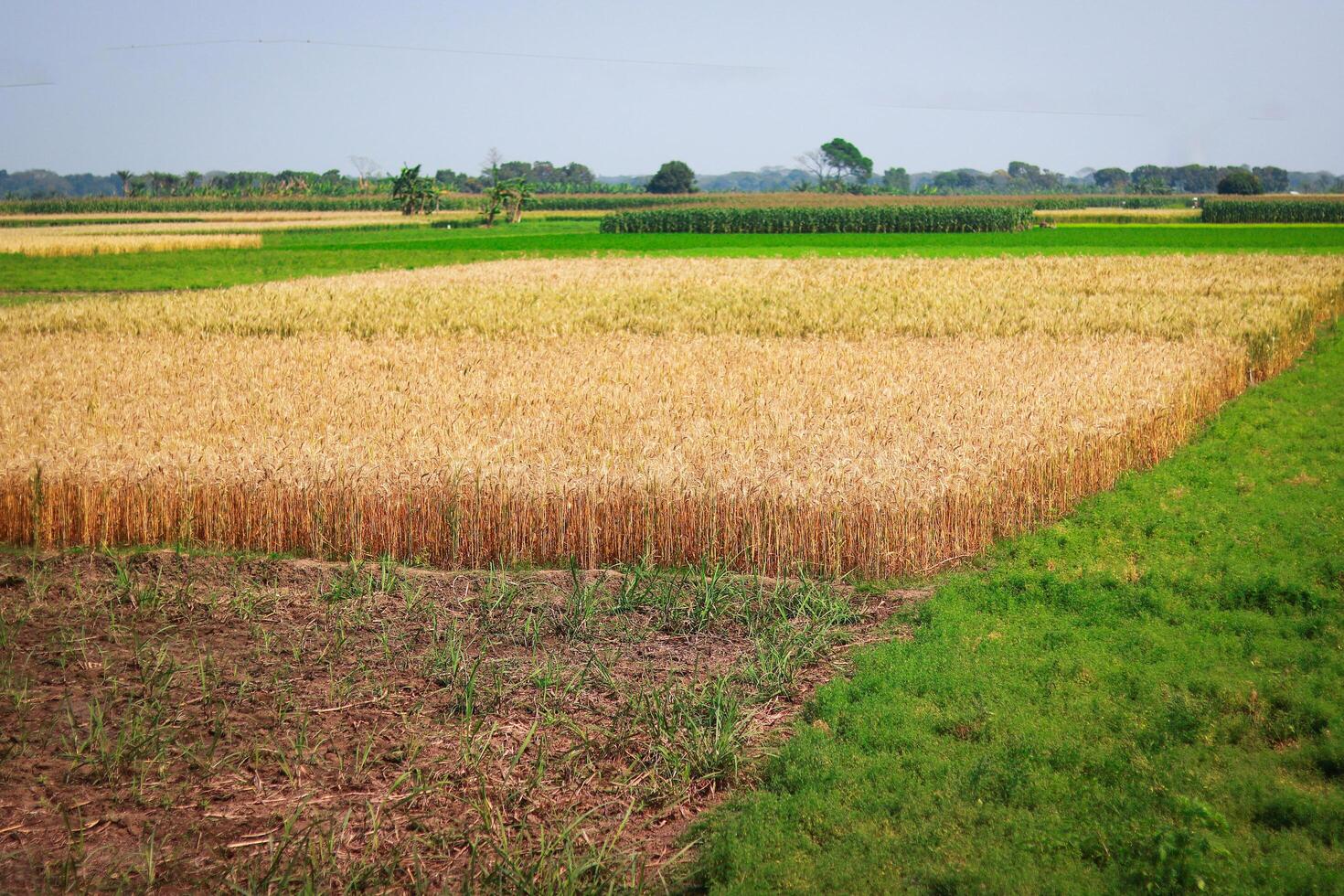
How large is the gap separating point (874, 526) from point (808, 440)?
243 centimetres

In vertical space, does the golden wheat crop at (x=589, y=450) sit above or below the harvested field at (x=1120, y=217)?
below

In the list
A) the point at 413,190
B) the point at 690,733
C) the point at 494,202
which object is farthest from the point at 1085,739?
Result: the point at 413,190

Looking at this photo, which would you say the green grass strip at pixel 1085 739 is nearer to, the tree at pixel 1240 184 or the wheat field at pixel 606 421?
the wheat field at pixel 606 421

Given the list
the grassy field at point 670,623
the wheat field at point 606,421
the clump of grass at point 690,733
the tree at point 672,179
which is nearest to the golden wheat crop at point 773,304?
the wheat field at point 606,421

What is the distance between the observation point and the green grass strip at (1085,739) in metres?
5.43

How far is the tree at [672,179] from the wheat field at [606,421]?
169605mm

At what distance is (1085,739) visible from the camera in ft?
22.0

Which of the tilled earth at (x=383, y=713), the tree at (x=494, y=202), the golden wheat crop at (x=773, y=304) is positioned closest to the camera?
the tilled earth at (x=383, y=713)

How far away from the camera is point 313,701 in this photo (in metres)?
7.24

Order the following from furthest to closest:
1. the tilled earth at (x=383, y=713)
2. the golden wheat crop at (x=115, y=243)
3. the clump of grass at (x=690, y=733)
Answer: the golden wheat crop at (x=115, y=243) → the clump of grass at (x=690, y=733) → the tilled earth at (x=383, y=713)

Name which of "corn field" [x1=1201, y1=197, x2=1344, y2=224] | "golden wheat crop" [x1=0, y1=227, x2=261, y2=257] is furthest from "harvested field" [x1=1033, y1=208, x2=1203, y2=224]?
"golden wheat crop" [x1=0, y1=227, x2=261, y2=257]

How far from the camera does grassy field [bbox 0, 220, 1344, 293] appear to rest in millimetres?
48688

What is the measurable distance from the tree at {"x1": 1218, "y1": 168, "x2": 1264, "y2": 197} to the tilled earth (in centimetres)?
13606

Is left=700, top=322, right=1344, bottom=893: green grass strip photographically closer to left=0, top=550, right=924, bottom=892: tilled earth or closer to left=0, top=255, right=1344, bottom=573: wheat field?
left=0, top=550, right=924, bottom=892: tilled earth
